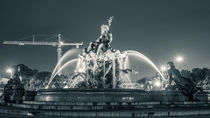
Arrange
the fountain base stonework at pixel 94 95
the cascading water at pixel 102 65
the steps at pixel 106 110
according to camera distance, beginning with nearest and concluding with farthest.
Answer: the steps at pixel 106 110, the fountain base stonework at pixel 94 95, the cascading water at pixel 102 65

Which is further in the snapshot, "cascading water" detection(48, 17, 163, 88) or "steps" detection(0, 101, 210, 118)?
"cascading water" detection(48, 17, 163, 88)

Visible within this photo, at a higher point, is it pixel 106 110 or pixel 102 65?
pixel 102 65

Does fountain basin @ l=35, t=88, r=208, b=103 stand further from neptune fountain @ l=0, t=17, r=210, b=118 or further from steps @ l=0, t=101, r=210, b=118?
steps @ l=0, t=101, r=210, b=118

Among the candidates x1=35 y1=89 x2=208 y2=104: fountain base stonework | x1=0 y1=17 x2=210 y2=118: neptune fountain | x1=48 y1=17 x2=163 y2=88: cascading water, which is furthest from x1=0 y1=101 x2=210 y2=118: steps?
x1=48 y1=17 x2=163 y2=88: cascading water

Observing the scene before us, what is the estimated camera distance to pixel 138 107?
15336 mm

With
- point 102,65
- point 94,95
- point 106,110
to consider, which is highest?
point 102,65

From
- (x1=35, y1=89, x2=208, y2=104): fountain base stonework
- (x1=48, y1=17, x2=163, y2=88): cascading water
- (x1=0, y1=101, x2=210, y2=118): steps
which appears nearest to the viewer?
(x1=0, y1=101, x2=210, y2=118): steps

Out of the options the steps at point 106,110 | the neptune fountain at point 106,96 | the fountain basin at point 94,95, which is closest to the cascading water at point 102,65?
the neptune fountain at point 106,96

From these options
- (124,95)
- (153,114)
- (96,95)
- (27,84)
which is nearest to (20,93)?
(96,95)

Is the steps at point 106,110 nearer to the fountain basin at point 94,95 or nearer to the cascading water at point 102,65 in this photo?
the fountain basin at point 94,95

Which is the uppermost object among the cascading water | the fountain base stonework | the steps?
the cascading water

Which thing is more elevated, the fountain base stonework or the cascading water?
the cascading water

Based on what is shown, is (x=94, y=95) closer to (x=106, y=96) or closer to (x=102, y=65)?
(x=106, y=96)

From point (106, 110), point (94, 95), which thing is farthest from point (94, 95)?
point (106, 110)
